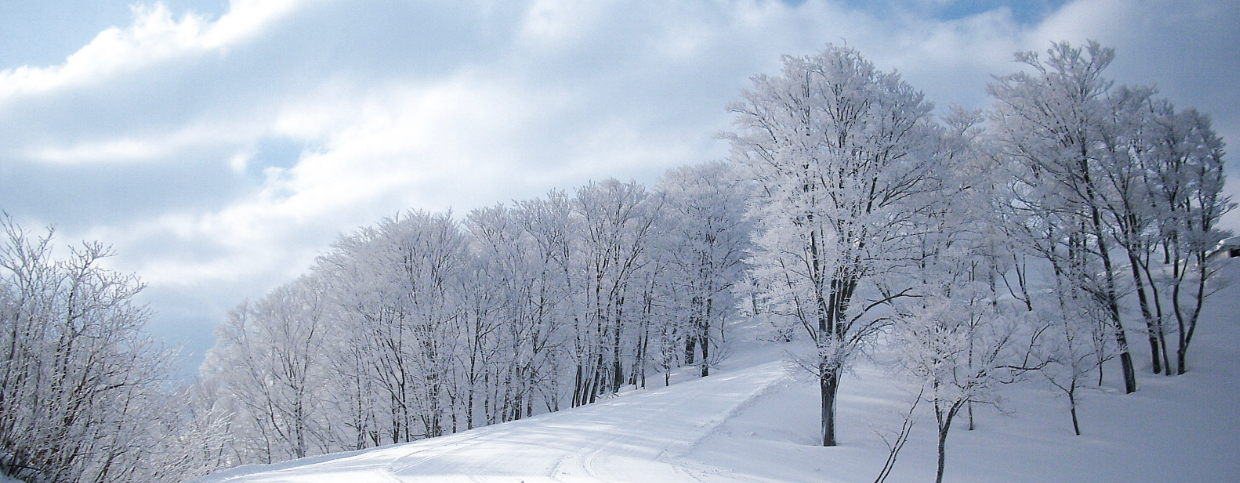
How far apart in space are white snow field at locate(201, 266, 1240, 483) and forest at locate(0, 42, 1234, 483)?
2.98ft

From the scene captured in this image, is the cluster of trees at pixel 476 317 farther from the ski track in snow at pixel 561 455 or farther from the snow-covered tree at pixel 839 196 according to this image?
the snow-covered tree at pixel 839 196

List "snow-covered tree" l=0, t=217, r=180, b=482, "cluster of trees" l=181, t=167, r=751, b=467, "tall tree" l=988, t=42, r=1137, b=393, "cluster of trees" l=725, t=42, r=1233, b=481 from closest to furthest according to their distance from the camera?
"snow-covered tree" l=0, t=217, r=180, b=482 < "cluster of trees" l=725, t=42, r=1233, b=481 < "tall tree" l=988, t=42, r=1137, b=393 < "cluster of trees" l=181, t=167, r=751, b=467

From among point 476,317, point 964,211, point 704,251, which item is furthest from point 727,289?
point 964,211

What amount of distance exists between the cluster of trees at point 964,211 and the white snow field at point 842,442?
0.96 meters

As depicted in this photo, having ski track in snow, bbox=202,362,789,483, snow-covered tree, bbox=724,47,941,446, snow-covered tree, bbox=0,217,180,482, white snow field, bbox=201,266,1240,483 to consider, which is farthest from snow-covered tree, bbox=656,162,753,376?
snow-covered tree, bbox=0,217,180,482

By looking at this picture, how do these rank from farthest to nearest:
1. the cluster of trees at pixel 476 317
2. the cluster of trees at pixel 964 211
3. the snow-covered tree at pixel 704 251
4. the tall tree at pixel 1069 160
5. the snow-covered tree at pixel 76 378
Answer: the snow-covered tree at pixel 704 251 < the cluster of trees at pixel 476 317 < the tall tree at pixel 1069 160 < the cluster of trees at pixel 964 211 < the snow-covered tree at pixel 76 378

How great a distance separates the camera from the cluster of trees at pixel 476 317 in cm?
2405

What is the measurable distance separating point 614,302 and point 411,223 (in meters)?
10.1

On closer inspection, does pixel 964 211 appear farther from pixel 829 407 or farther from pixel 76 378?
pixel 76 378

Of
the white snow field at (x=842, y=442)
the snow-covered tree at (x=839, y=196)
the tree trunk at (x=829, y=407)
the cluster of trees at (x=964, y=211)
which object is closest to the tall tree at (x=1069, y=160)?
the cluster of trees at (x=964, y=211)

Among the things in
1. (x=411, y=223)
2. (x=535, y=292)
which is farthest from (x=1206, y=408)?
(x=411, y=223)

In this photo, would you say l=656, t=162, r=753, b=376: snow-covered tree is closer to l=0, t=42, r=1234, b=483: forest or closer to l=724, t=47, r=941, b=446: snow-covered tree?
l=0, t=42, r=1234, b=483: forest

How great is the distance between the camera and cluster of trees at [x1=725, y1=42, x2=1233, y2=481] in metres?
13.1

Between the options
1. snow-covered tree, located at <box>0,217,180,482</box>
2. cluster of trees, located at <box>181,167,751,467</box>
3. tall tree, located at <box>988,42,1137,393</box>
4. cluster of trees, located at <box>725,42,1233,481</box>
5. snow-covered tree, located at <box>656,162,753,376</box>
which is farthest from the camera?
snow-covered tree, located at <box>656,162,753,376</box>
